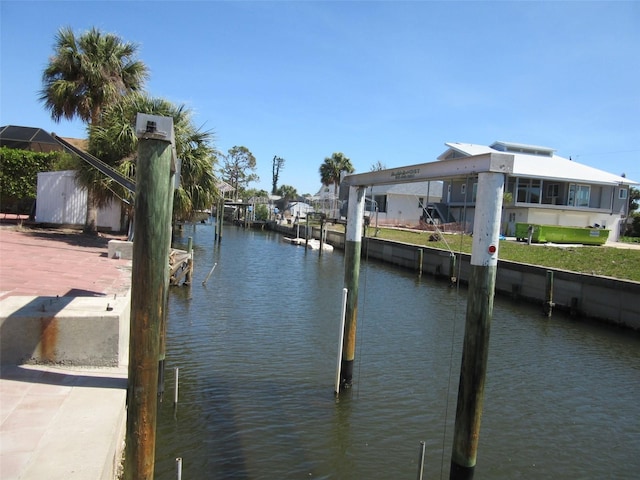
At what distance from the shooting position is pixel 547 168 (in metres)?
42.4

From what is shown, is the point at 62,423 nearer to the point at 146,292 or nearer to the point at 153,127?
the point at 146,292

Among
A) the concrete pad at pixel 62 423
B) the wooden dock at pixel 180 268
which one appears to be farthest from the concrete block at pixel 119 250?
the concrete pad at pixel 62 423

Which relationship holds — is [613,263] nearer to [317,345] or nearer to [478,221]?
[317,345]

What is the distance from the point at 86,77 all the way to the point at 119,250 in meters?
10.0

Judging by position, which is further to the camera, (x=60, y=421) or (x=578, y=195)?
(x=578, y=195)

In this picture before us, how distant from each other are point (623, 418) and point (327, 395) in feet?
16.6

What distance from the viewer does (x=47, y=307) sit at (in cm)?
601

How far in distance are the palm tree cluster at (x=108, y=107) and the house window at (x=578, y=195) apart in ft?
99.3

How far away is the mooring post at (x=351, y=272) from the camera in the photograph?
834 centimetres

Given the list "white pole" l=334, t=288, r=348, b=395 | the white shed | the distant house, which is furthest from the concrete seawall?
the distant house

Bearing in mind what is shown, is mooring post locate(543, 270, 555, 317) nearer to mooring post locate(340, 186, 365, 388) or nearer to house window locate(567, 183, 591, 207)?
mooring post locate(340, 186, 365, 388)

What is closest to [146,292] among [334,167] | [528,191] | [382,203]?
[528,191]

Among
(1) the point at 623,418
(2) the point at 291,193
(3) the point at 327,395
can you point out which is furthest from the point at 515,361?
(2) the point at 291,193

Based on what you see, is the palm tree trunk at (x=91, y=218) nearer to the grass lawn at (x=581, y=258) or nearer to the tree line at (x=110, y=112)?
the tree line at (x=110, y=112)
